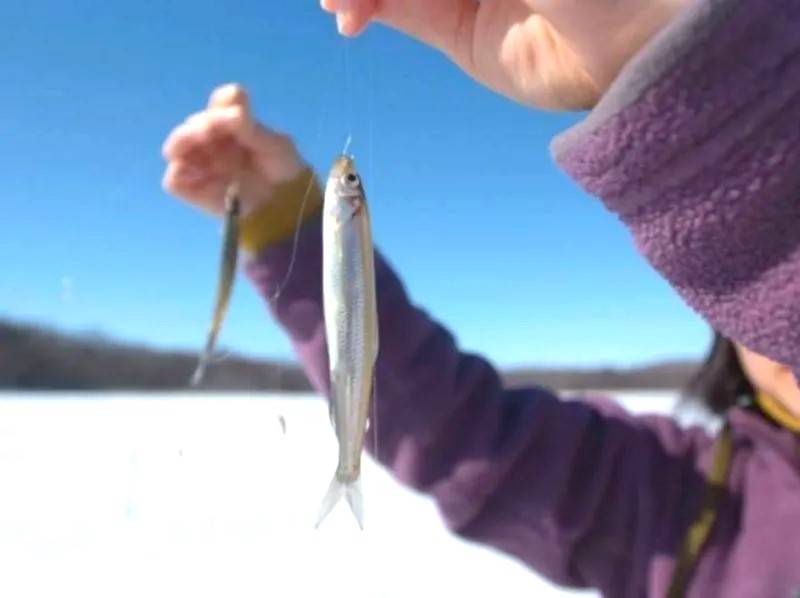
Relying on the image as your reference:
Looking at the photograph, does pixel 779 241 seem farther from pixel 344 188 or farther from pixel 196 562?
pixel 196 562

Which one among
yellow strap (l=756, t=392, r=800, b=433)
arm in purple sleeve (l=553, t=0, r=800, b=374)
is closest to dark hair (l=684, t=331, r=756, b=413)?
yellow strap (l=756, t=392, r=800, b=433)

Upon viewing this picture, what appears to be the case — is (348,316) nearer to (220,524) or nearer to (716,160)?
(716,160)

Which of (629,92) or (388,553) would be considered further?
(388,553)

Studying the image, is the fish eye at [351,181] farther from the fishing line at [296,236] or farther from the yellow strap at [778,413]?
the yellow strap at [778,413]

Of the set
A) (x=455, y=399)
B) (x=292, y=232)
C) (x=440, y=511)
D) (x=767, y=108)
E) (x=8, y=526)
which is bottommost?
(x=8, y=526)

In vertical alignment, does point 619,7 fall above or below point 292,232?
above

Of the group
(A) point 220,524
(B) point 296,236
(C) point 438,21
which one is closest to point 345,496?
(B) point 296,236

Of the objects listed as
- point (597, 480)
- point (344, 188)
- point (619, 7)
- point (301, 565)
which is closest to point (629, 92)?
point (619, 7)

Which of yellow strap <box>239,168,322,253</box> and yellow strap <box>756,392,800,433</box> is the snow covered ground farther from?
yellow strap <box>239,168,322,253</box>
